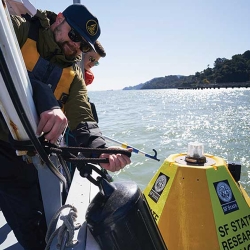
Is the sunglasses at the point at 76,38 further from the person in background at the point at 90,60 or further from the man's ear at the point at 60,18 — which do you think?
the person in background at the point at 90,60

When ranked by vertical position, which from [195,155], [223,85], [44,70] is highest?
[44,70]

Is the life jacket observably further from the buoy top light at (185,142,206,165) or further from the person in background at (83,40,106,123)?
the person in background at (83,40,106,123)

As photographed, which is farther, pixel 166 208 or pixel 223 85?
pixel 223 85

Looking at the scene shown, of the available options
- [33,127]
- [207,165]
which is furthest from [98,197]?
[207,165]

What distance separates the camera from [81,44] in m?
1.89

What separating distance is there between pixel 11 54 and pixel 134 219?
80 cm

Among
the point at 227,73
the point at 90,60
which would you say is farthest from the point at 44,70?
the point at 227,73

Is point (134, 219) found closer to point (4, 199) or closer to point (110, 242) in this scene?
point (110, 242)

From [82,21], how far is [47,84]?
0.45 metres

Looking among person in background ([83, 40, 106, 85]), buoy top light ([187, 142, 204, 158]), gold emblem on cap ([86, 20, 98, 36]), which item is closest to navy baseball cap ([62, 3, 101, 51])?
gold emblem on cap ([86, 20, 98, 36])

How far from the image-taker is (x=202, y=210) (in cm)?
172

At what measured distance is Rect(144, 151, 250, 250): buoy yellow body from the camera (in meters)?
1.70

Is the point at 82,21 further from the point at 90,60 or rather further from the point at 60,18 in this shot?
the point at 90,60

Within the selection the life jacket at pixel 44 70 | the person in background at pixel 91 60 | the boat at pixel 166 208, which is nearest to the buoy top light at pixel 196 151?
the boat at pixel 166 208
